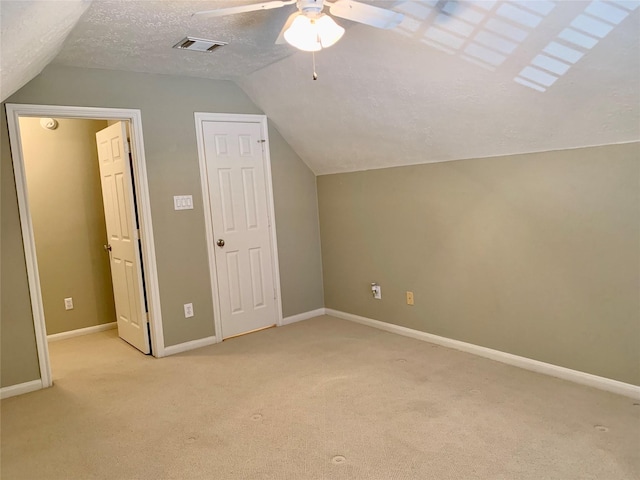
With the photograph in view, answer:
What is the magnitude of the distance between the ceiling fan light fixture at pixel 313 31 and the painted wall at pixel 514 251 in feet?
5.22

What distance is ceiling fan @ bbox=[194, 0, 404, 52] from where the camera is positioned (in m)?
2.03

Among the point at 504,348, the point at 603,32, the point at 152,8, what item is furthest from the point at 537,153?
the point at 152,8

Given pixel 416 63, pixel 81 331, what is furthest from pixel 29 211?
pixel 416 63

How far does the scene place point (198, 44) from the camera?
10.0 feet

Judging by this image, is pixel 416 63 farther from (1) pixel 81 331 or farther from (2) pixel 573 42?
(1) pixel 81 331

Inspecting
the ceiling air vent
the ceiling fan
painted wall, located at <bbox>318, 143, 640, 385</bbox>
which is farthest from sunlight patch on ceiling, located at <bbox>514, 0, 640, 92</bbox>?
the ceiling air vent

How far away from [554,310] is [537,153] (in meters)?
1.03

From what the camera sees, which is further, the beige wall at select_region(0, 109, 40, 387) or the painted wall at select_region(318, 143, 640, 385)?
the beige wall at select_region(0, 109, 40, 387)

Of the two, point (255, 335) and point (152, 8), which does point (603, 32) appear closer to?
point (152, 8)

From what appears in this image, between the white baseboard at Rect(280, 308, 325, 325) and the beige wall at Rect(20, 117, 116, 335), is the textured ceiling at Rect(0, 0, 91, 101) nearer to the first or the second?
the beige wall at Rect(20, 117, 116, 335)

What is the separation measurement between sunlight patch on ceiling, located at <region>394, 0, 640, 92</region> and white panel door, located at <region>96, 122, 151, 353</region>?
98.8 inches

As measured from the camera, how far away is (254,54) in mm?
3348

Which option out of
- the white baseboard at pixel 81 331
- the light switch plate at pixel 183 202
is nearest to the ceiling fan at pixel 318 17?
the light switch plate at pixel 183 202

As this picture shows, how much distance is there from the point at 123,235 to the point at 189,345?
1126 millimetres
